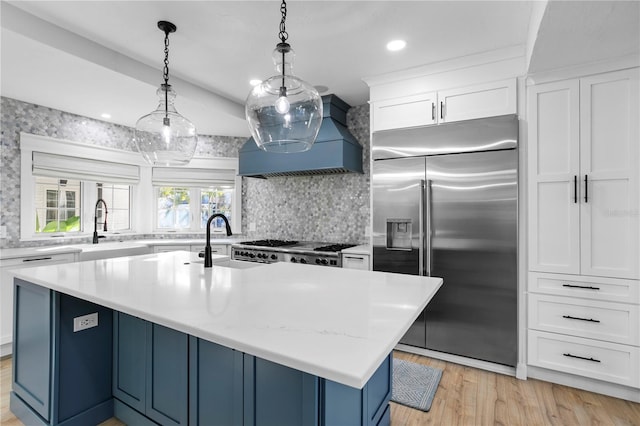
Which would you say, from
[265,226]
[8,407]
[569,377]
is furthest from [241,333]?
[265,226]

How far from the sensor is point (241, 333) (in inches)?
40.4

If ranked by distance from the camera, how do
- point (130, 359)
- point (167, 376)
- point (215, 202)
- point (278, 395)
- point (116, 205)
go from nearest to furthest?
point (278, 395)
point (167, 376)
point (130, 359)
point (116, 205)
point (215, 202)

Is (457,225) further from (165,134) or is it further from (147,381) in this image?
(147,381)

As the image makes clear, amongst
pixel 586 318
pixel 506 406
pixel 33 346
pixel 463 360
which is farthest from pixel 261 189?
pixel 586 318

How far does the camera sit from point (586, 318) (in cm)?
238

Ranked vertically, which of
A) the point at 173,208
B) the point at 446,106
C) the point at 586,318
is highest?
Answer: the point at 446,106

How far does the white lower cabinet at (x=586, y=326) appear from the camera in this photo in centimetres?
226

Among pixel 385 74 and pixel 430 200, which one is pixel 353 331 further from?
pixel 385 74

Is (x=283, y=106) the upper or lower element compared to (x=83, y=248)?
upper

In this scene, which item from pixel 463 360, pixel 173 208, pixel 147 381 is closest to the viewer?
pixel 147 381

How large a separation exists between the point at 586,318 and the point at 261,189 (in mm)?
3836

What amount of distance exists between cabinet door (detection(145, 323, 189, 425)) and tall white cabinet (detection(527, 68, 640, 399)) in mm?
2473

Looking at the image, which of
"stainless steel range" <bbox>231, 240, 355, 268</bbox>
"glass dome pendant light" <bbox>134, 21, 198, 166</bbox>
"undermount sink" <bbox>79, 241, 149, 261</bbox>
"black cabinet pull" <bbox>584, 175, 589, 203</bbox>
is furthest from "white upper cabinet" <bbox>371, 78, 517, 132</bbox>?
"undermount sink" <bbox>79, 241, 149, 261</bbox>

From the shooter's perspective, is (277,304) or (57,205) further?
(57,205)
